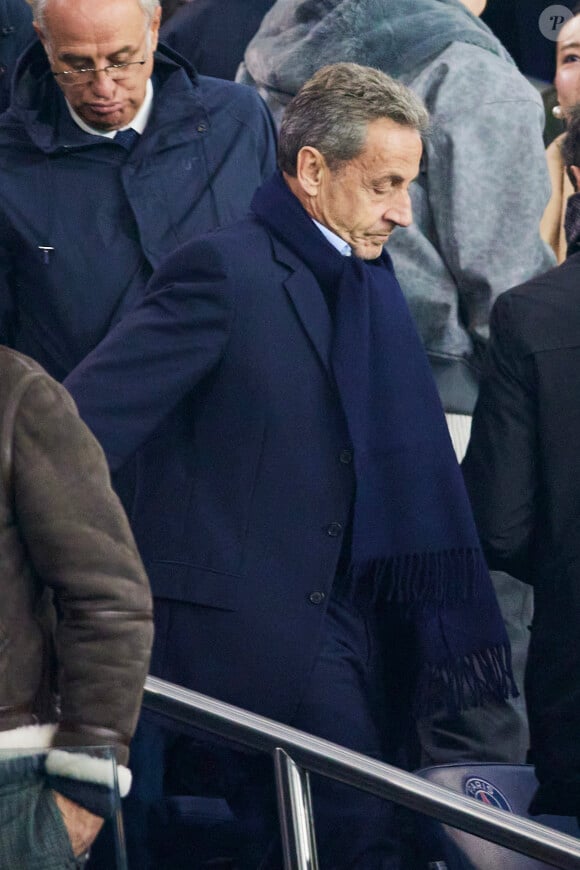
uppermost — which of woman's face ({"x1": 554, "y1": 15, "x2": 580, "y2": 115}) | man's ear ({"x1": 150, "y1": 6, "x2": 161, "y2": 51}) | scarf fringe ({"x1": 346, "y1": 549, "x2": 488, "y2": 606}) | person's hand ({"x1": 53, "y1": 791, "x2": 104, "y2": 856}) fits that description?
man's ear ({"x1": 150, "y1": 6, "x2": 161, "y2": 51})

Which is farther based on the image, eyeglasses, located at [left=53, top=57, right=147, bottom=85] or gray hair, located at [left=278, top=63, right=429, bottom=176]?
eyeglasses, located at [left=53, top=57, right=147, bottom=85]

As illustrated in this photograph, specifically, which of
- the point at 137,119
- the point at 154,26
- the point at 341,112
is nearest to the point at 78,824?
the point at 341,112

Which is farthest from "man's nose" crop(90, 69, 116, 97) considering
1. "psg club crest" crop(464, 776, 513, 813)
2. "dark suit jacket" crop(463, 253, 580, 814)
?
"psg club crest" crop(464, 776, 513, 813)

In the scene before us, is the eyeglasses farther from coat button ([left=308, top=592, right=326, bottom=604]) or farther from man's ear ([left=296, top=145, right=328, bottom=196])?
coat button ([left=308, top=592, right=326, bottom=604])

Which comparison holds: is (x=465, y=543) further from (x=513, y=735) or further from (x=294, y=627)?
(x=513, y=735)

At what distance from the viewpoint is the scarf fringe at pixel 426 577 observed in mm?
3422

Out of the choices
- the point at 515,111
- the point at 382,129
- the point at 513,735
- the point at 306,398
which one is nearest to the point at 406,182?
the point at 382,129

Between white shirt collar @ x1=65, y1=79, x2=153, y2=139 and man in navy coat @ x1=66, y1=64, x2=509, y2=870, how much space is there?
23.1 inches

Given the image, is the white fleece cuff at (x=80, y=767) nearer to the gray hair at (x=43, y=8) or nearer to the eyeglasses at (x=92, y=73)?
the eyeglasses at (x=92, y=73)

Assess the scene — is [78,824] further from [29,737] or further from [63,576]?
[63,576]

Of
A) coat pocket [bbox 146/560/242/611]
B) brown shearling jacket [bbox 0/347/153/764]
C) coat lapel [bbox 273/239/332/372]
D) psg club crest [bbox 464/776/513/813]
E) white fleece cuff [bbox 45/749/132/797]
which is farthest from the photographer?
psg club crest [bbox 464/776/513/813]

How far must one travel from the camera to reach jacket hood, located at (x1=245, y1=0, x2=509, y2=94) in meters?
4.44

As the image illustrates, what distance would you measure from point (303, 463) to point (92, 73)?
44.8 inches

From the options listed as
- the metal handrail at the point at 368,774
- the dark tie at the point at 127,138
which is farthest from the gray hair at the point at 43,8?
the metal handrail at the point at 368,774
